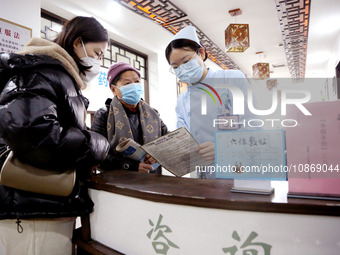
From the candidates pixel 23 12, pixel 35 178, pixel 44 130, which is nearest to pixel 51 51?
pixel 44 130

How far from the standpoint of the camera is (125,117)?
191 centimetres

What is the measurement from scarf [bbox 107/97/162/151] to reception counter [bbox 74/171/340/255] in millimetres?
717

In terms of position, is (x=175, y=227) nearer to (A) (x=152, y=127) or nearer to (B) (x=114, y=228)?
(B) (x=114, y=228)

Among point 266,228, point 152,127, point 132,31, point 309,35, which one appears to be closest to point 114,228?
point 266,228

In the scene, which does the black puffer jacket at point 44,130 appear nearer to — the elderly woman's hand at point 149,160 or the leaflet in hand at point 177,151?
the leaflet in hand at point 177,151

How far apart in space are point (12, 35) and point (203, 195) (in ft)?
10.3

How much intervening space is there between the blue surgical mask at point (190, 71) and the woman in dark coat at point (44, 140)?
3.05ft

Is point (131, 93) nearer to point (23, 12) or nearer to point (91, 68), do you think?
point (91, 68)

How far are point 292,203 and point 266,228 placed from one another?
117 mm

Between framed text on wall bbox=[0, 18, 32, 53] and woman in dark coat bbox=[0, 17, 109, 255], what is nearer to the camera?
woman in dark coat bbox=[0, 17, 109, 255]

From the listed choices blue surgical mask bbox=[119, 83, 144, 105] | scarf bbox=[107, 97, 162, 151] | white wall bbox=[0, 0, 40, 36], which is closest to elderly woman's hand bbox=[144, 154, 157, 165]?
scarf bbox=[107, 97, 162, 151]

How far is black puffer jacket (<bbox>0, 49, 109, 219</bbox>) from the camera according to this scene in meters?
0.87

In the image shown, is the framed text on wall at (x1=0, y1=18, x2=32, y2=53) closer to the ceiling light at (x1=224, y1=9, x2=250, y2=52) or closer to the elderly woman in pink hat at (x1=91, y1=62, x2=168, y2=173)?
the elderly woman in pink hat at (x1=91, y1=62, x2=168, y2=173)

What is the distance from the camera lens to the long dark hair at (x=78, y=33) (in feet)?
4.21
